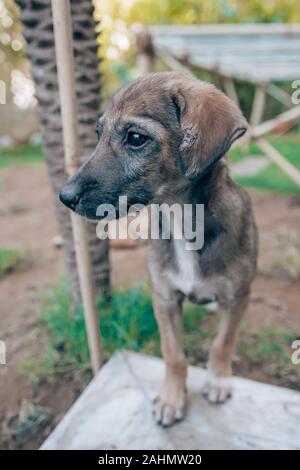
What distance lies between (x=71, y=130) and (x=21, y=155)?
11.1 metres

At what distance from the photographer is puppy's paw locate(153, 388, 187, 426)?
7.45ft

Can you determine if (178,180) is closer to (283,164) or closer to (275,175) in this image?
(283,164)

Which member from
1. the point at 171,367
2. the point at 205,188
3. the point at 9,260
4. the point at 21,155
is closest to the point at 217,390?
the point at 171,367

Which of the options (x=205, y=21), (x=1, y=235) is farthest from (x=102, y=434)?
(x=205, y=21)

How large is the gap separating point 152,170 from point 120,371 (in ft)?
4.64

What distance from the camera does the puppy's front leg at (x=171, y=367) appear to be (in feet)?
7.51

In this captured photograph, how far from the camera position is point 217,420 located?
229 cm

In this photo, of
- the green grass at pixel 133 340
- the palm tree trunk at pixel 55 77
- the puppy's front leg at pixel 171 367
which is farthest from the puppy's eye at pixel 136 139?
the green grass at pixel 133 340

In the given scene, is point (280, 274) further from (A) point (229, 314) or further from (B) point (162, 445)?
(B) point (162, 445)

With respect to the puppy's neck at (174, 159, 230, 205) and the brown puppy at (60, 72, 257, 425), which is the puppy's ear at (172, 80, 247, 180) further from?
the puppy's neck at (174, 159, 230, 205)

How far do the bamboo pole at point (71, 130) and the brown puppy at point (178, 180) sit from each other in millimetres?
194

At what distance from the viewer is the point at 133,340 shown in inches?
118

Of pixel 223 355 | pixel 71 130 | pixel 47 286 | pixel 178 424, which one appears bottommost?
pixel 47 286

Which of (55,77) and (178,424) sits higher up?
(55,77)
